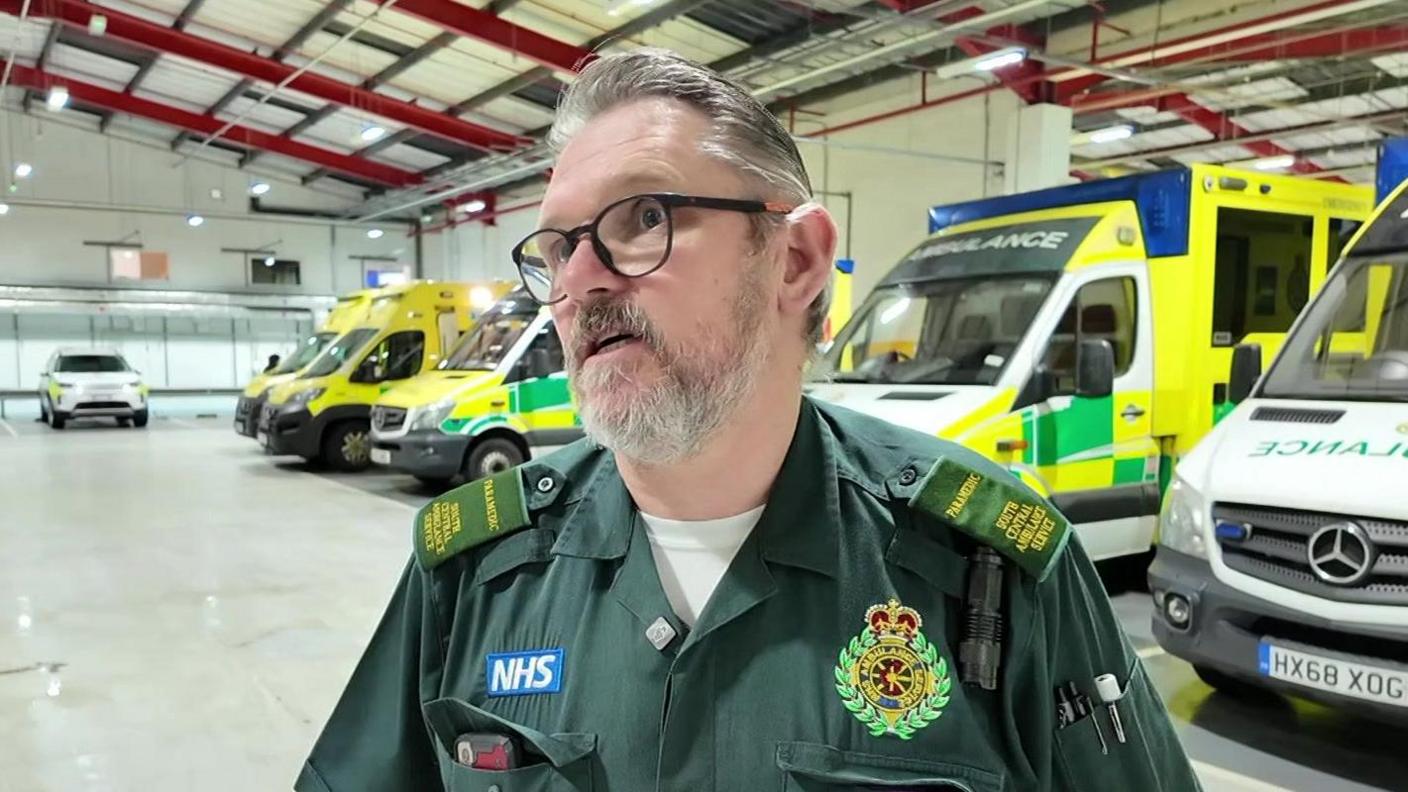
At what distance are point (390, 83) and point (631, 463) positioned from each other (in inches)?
614

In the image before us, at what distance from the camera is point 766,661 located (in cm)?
112

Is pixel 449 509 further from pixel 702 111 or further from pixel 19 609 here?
pixel 19 609

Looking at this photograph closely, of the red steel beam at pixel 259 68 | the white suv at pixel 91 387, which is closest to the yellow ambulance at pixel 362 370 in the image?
the red steel beam at pixel 259 68

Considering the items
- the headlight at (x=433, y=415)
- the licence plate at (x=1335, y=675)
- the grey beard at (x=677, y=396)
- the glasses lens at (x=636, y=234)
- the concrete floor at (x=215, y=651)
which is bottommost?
the concrete floor at (x=215, y=651)

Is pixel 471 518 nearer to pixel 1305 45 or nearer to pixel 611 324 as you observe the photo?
pixel 611 324

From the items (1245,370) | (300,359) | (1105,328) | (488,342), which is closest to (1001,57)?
(1105,328)

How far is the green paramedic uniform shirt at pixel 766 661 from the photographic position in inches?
43.1

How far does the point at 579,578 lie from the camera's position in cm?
123

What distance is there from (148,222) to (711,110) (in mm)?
24340

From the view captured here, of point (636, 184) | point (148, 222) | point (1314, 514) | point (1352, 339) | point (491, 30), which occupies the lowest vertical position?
point (1314, 514)

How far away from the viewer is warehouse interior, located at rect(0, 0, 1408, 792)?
393 cm

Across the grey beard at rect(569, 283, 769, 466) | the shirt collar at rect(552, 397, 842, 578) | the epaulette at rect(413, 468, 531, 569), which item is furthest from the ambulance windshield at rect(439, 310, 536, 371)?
the grey beard at rect(569, 283, 769, 466)

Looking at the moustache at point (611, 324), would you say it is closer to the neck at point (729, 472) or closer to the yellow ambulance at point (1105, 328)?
the neck at point (729, 472)

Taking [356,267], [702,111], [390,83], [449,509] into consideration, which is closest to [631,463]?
[449,509]
